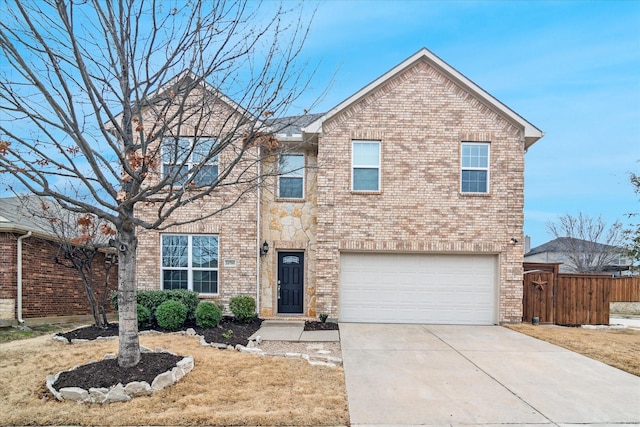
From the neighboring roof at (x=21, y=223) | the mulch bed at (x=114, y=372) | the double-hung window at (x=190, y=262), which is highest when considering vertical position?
the neighboring roof at (x=21, y=223)

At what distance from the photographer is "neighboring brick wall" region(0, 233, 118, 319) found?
33.5ft

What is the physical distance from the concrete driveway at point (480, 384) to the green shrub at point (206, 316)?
134 inches

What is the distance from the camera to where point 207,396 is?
497 cm

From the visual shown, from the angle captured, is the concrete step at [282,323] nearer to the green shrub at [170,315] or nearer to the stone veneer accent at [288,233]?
the stone veneer accent at [288,233]

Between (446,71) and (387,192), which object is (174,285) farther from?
(446,71)

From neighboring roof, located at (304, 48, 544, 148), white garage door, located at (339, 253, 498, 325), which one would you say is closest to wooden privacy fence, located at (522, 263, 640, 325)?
white garage door, located at (339, 253, 498, 325)

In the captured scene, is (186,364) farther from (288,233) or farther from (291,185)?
(291,185)

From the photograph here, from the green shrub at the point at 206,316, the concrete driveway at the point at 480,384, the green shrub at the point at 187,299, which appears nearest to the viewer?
the concrete driveway at the point at 480,384

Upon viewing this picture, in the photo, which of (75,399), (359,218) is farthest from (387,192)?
(75,399)

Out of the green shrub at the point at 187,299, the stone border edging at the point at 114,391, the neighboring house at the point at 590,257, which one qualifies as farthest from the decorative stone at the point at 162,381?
the neighboring house at the point at 590,257

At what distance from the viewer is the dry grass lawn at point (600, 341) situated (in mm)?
7246

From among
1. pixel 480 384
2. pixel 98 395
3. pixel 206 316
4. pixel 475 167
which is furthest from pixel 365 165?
pixel 98 395

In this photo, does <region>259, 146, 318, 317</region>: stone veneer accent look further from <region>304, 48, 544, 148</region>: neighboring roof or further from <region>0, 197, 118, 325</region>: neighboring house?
<region>0, 197, 118, 325</region>: neighboring house

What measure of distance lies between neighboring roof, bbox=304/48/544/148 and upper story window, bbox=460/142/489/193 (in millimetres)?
1116
